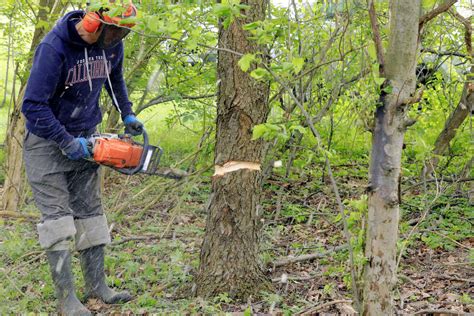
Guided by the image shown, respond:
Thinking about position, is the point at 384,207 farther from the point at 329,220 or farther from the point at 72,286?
the point at 329,220

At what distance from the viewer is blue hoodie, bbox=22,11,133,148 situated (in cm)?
362

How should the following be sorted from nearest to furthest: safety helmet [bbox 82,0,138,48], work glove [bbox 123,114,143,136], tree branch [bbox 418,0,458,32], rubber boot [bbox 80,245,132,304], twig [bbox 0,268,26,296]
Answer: tree branch [bbox 418,0,458,32] < safety helmet [bbox 82,0,138,48] < twig [bbox 0,268,26,296] < rubber boot [bbox 80,245,132,304] < work glove [bbox 123,114,143,136]

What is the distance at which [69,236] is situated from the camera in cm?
390


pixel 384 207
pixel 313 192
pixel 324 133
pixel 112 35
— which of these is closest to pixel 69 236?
pixel 112 35

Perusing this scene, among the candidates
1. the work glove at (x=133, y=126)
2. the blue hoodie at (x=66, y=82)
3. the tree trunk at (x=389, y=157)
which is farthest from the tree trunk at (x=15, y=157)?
the tree trunk at (x=389, y=157)

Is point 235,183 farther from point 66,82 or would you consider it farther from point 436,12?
point 436,12

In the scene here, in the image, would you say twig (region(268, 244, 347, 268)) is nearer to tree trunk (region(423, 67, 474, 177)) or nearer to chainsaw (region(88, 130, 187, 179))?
chainsaw (region(88, 130, 187, 179))

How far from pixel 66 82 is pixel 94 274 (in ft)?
4.59

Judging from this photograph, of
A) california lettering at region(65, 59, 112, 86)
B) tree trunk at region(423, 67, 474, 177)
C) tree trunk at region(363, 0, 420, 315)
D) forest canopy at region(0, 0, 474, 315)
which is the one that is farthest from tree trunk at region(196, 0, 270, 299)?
tree trunk at region(423, 67, 474, 177)

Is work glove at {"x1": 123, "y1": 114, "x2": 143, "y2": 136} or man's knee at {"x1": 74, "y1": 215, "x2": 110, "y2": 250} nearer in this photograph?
man's knee at {"x1": 74, "y1": 215, "x2": 110, "y2": 250}

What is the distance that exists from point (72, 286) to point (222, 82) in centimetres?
172

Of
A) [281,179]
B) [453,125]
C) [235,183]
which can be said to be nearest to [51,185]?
[235,183]

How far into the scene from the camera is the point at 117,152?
151 inches

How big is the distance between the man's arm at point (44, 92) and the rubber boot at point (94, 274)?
99 centimetres
